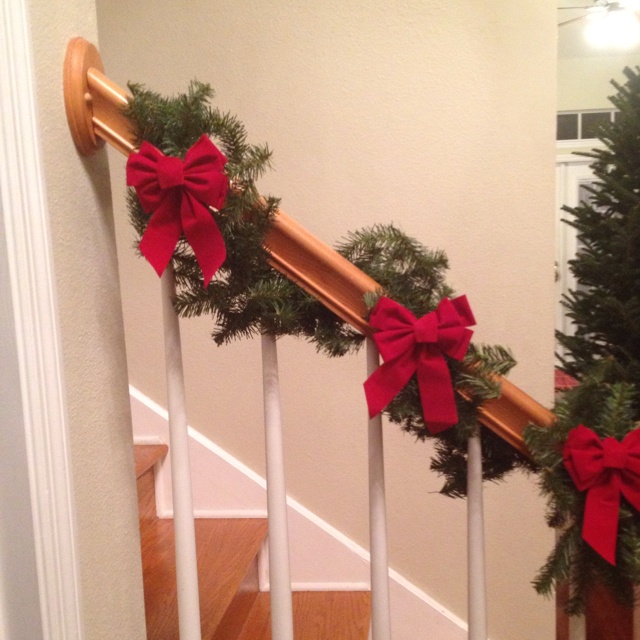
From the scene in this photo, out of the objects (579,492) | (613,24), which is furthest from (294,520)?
(613,24)

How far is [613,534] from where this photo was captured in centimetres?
63

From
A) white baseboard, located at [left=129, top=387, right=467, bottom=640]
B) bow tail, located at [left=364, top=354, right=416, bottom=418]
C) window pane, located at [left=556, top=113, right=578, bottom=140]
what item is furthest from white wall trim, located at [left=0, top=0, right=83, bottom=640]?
window pane, located at [left=556, top=113, right=578, bottom=140]

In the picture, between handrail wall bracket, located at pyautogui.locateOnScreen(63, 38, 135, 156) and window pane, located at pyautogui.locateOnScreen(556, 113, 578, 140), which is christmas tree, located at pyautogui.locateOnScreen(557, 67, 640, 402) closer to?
handrail wall bracket, located at pyautogui.locateOnScreen(63, 38, 135, 156)

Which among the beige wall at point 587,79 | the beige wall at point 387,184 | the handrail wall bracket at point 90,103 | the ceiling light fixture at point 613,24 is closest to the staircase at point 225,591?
the beige wall at point 387,184

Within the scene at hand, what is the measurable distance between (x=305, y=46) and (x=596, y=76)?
3.32 m

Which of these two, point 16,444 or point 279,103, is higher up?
point 279,103

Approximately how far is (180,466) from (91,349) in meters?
0.19

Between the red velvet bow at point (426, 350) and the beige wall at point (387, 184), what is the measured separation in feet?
2.68

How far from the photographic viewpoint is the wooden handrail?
2.09 feet

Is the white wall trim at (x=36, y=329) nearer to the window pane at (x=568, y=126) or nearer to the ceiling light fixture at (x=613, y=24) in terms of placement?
the ceiling light fixture at (x=613, y=24)

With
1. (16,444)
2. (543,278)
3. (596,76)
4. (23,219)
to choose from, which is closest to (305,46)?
(543,278)

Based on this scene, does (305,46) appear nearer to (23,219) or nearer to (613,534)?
(23,219)

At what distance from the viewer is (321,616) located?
4.29 ft

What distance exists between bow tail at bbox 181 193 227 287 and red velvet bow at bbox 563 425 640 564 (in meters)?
0.50
